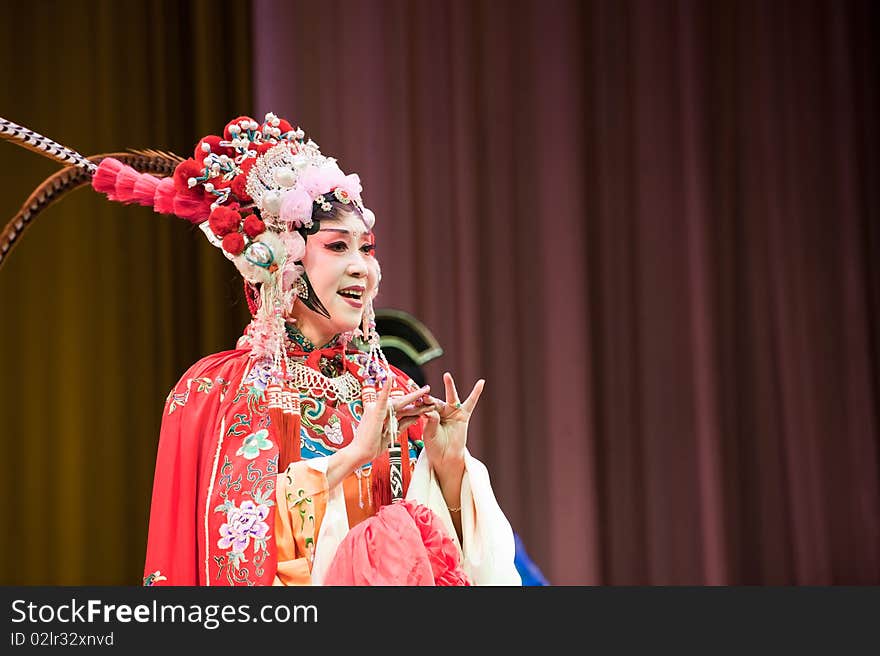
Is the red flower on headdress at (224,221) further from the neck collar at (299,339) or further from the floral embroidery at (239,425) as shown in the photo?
the floral embroidery at (239,425)

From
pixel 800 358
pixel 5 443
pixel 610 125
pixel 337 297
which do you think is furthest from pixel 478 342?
pixel 337 297

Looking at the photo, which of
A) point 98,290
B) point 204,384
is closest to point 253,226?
point 204,384

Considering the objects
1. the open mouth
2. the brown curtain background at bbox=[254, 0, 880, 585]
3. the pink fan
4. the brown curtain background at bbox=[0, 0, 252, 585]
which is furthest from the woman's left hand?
the brown curtain background at bbox=[254, 0, 880, 585]

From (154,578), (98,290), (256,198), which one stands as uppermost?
(98,290)

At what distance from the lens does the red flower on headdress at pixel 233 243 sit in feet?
6.08

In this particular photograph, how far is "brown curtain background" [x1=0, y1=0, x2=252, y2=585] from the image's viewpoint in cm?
303

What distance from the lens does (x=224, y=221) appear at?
1.86 meters

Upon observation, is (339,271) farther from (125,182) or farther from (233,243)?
(125,182)

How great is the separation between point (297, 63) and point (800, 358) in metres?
1.98

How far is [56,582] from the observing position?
302 centimetres

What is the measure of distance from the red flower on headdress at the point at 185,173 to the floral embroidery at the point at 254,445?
1.52ft

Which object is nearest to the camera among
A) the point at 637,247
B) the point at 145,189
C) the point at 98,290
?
the point at 145,189

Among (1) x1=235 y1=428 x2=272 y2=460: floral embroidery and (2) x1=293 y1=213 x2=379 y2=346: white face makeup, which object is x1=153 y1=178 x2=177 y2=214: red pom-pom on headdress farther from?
(1) x1=235 y1=428 x2=272 y2=460: floral embroidery

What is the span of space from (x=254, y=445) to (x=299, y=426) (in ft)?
0.28
